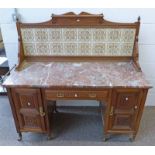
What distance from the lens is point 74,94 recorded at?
1481mm

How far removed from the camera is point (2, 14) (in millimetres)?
1758

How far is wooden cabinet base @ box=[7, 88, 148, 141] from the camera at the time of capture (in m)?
1.48

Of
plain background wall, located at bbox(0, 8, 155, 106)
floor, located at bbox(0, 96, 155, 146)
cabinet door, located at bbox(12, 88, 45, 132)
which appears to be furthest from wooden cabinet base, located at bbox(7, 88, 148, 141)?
plain background wall, located at bbox(0, 8, 155, 106)

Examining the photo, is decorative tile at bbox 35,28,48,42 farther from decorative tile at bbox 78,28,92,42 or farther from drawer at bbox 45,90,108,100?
drawer at bbox 45,90,108,100

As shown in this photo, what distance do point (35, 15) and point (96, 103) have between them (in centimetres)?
124

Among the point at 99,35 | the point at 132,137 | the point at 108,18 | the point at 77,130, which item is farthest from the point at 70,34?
the point at 132,137

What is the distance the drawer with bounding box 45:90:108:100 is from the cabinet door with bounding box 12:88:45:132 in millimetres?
106

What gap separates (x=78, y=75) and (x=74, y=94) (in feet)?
0.59

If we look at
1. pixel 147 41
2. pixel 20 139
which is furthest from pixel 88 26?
pixel 20 139

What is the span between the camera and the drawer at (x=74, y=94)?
57.9 inches

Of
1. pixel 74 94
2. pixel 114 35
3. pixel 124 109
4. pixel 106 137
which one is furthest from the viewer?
pixel 106 137

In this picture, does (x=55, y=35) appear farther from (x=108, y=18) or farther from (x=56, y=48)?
(x=108, y=18)

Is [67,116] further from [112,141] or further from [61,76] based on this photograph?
[61,76]

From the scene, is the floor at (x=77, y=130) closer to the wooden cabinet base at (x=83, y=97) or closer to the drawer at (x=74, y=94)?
the wooden cabinet base at (x=83, y=97)
